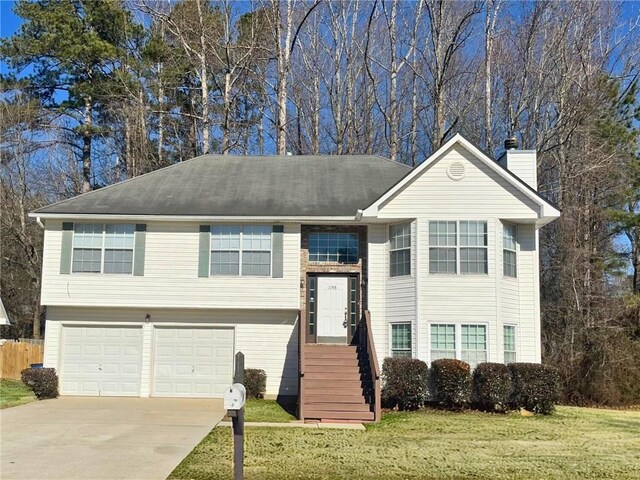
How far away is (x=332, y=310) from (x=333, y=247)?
1.74 m

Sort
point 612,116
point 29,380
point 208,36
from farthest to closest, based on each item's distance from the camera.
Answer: point 208,36 < point 612,116 < point 29,380

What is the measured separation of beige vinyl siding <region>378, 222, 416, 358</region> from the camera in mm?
15812

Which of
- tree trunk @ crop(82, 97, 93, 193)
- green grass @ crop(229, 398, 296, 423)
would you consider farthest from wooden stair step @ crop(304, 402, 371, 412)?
tree trunk @ crop(82, 97, 93, 193)

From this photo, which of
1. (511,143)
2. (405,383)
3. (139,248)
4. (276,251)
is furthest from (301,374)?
(511,143)

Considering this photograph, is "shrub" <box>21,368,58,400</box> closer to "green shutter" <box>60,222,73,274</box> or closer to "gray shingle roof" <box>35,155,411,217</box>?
"green shutter" <box>60,222,73,274</box>

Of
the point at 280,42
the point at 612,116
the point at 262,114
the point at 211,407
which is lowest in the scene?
the point at 211,407

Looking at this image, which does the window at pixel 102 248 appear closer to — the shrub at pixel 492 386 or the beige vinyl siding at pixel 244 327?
the beige vinyl siding at pixel 244 327

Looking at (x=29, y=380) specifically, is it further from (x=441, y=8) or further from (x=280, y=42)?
(x=441, y=8)

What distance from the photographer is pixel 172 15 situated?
95.6ft

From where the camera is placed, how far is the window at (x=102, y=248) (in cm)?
1677

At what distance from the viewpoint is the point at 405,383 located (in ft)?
47.2

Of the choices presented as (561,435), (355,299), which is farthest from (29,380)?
(561,435)

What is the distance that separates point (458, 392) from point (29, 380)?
10862 mm

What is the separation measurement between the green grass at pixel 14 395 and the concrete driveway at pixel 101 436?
57cm
